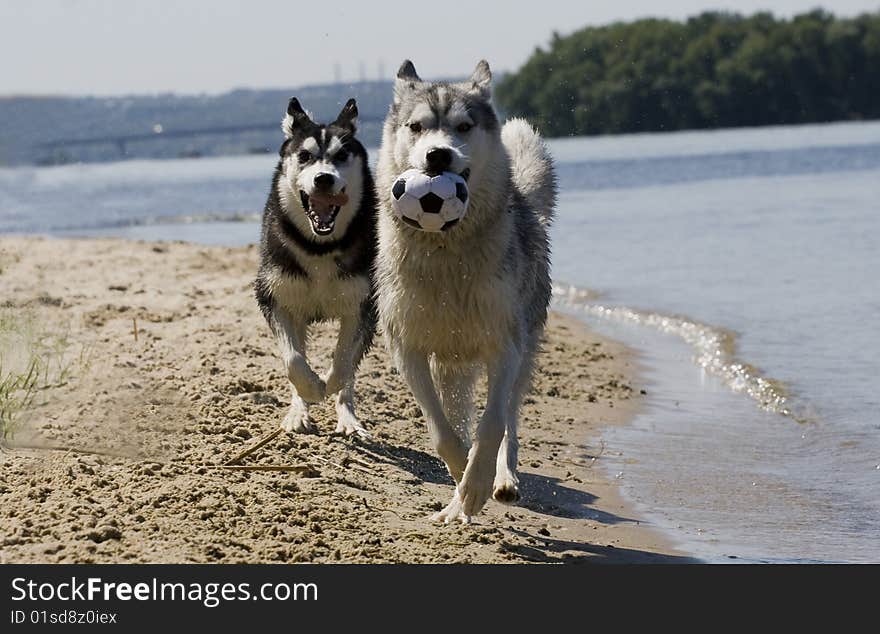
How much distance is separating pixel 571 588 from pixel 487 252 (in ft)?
4.90

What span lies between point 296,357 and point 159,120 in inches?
862

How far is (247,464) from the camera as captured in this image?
19.1 feet

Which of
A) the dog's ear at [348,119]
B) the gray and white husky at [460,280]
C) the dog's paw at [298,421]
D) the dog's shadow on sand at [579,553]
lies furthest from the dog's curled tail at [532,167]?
the dog's shadow on sand at [579,553]

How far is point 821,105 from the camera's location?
50.2 metres

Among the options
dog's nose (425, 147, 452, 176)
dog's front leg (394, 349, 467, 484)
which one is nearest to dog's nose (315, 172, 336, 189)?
dog's front leg (394, 349, 467, 484)

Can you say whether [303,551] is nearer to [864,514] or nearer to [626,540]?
[626,540]

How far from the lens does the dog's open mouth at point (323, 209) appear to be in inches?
268

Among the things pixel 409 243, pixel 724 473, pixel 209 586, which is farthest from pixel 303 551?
pixel 724 473

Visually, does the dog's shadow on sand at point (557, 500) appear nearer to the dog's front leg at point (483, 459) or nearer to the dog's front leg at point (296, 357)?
the dog's front leg at point (483, 459)

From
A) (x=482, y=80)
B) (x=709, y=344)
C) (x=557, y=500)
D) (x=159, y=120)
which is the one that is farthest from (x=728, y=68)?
(x=482, y=80)

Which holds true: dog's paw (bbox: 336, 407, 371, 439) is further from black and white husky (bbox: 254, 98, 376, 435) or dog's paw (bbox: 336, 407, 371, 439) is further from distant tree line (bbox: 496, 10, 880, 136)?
distant tree line (bbox: 496, 10, 880, 136)

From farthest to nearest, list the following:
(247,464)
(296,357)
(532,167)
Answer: (296,357) → (532,167) → (247,464)

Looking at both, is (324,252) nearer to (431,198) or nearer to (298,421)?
(298,421)

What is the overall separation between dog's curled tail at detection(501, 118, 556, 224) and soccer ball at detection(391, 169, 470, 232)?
47.2 inches
